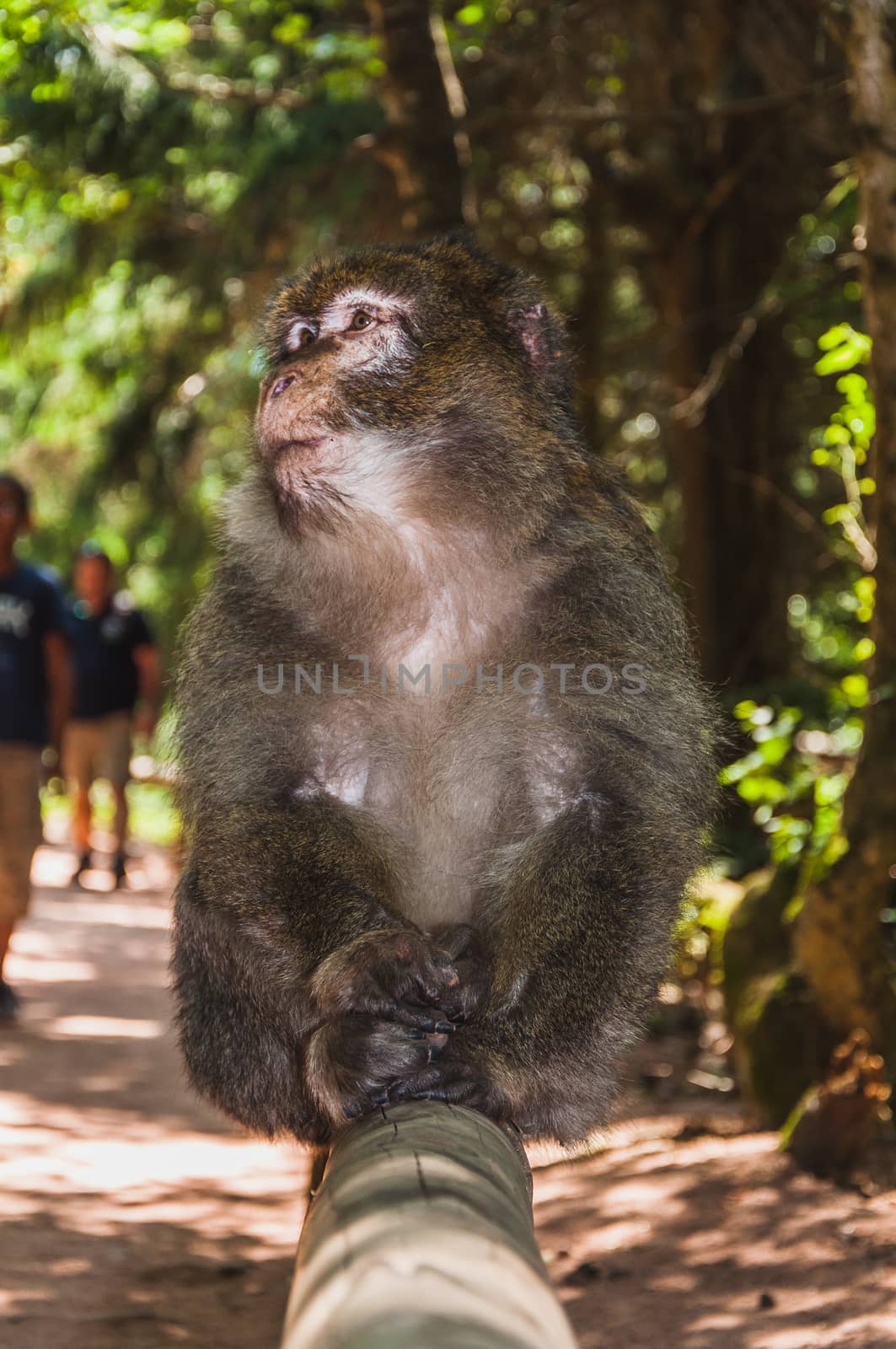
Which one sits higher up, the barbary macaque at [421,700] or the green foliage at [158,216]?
the green foliage at [158,216]

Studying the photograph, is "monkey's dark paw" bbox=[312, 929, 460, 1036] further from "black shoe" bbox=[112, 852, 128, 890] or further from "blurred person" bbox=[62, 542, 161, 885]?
"black shoe" bbox=[112, 852, 128, 890]

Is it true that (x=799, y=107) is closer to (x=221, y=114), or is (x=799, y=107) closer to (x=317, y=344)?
(x=221, y=114)

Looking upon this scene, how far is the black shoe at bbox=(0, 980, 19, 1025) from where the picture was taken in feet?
23.7

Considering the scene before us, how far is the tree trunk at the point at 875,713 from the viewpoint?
14.0ft

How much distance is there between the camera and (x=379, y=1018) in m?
2.23

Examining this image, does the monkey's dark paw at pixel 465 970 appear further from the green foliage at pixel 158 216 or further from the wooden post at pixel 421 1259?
the green foliage at pixel 158 216

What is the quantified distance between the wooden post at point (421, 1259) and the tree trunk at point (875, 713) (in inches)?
122

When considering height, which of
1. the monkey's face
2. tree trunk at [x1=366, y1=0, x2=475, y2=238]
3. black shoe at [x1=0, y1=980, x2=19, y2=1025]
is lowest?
black shoe at [x1=0, y1=980, x2=19, y2=1025]

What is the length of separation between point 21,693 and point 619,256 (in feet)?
21.4

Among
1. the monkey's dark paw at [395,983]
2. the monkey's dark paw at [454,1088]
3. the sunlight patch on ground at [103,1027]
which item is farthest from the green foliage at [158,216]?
the sunlight patch on ground at [103,1027]

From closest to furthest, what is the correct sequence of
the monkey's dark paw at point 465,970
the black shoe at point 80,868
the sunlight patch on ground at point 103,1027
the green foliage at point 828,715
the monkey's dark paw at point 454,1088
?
the monkey's dark paw at point 454,1088, the monkey's dark paw at point 465,970, the green foliage at point 828,715, the sunlight patch on ground at point 103,1027, the black shoe at point 80,868

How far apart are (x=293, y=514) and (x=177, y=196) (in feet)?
30.7

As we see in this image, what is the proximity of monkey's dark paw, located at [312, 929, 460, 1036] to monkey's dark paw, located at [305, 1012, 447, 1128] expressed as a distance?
0.7 inches

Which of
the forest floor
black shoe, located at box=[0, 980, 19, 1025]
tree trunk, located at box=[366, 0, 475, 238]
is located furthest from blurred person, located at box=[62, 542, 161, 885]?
tree trunk, located at box=[366, 0, 475, 238]
